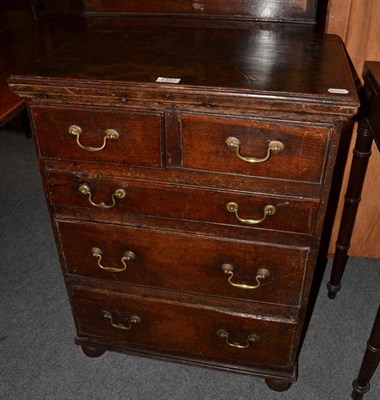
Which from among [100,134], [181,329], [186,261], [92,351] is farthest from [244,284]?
[92,351]

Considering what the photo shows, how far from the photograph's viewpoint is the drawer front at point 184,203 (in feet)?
3.99

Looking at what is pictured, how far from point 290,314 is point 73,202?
72 cm

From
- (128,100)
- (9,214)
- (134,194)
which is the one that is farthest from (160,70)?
(9,214)

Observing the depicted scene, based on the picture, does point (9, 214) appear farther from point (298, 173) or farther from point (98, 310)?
point (298, 173)

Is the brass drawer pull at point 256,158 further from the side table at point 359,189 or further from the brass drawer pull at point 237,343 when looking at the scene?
the brass drawer pull at point 237,343

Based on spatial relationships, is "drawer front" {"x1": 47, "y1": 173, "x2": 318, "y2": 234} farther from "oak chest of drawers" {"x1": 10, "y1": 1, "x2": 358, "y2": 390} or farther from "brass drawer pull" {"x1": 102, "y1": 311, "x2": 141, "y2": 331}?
"brass drawer pull" {"x1": 102, "y1": 311, "x2": 141, "y2": 331}

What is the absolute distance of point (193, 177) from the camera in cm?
122

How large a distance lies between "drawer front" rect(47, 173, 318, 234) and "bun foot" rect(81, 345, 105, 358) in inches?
25.2

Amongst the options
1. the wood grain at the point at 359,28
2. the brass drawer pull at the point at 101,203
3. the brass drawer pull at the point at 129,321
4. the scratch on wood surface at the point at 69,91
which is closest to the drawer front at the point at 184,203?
the brass drawer pull at the point at 101,203

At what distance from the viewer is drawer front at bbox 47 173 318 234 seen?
121cm

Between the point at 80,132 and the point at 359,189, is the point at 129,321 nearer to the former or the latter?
the point at 80,132

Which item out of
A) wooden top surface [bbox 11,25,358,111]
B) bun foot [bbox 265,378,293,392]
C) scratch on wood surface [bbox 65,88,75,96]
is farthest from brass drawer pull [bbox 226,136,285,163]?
bun foot [bbox 265,378,293,392]

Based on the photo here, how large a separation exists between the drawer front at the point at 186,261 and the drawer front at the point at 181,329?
0.09 m

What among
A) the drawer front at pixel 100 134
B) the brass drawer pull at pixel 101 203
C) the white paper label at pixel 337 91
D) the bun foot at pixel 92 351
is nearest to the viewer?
the white paper label at pixel 337 91
